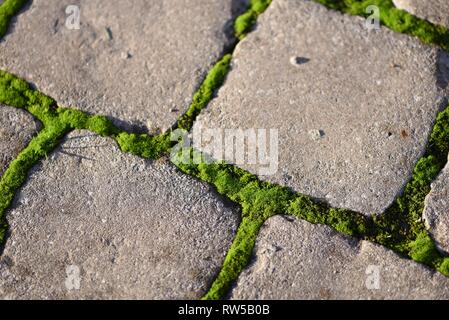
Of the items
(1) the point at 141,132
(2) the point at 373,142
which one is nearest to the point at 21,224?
(1) the point at 141,132

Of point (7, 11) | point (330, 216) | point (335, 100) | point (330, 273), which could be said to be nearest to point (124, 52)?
point (7, 11)

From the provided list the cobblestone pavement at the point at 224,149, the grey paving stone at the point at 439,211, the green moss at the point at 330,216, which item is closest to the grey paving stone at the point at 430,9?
the cobblestone pavement at the point at 224,149

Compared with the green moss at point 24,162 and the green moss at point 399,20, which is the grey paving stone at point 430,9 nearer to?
the green moss at point 399,20

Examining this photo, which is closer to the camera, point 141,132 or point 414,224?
point 414,224
